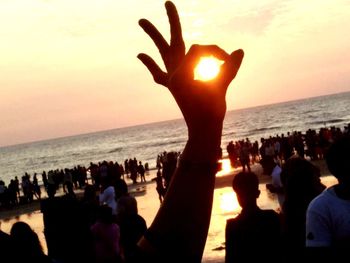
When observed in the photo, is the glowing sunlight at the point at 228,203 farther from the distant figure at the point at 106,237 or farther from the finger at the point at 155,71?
the finger at the point at 155,71

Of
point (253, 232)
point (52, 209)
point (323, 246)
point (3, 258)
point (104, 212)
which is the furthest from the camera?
point (104, 212)

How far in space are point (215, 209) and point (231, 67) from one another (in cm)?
1598

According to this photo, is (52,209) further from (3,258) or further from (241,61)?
(241,61)

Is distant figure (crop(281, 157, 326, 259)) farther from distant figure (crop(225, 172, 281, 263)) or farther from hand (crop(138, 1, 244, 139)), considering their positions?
hand (crop(138, 1, 244, 139))

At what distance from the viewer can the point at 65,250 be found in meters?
2.28

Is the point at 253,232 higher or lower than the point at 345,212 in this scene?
lower

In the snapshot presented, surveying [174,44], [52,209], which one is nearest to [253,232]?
[52,209]

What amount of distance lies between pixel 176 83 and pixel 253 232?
296 cm

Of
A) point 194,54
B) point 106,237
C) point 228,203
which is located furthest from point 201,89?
point 228,203

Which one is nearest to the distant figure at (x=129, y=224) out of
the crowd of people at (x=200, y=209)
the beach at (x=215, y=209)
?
the crowd of people at (x=200, y=209)

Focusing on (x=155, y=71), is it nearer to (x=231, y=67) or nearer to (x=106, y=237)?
(x=231, y=67)

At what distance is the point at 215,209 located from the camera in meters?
17.2

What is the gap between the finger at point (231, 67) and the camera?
61.4 inches

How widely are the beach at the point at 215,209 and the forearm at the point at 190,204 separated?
9196 millimetres
